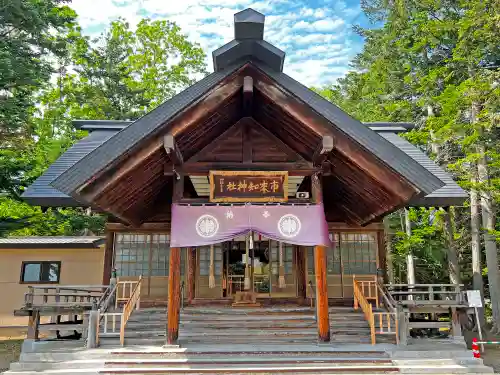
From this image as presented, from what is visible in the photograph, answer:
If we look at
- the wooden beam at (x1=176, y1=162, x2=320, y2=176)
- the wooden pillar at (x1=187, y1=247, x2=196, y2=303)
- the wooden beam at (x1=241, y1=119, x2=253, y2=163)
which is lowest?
the wooden pillar at (x1=187, y1=247, x2=196, y2=303)

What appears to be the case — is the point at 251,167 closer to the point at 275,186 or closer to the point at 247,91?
the point at 275,186

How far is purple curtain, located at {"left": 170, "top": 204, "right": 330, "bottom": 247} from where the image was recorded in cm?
797

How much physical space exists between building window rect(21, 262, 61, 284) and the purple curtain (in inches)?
421

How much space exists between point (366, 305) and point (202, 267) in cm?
569

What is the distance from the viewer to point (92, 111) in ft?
87.0

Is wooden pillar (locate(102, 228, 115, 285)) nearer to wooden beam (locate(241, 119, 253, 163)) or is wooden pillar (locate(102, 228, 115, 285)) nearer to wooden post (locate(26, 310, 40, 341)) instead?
wooden post (locate(26, 310, 40, 341))

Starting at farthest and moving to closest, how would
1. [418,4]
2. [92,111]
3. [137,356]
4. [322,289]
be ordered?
[92,111] < [418,4] < [322,289] < [137,356]

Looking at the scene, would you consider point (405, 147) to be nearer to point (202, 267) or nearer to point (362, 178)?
point (362, 178)

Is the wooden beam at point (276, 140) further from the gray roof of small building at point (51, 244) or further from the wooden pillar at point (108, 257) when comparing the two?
the gray roof of small building at point (51, 244)

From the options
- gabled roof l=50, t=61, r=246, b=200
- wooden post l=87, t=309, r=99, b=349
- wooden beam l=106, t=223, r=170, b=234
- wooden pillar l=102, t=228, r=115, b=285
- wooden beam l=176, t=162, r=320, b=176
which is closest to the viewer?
gabled roof l=50, t=61, r=246, b=200

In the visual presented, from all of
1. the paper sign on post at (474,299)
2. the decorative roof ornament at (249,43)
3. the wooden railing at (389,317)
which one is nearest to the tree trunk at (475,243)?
the paper sign on post at (474,299)

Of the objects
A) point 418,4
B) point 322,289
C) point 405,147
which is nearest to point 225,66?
point 322,289

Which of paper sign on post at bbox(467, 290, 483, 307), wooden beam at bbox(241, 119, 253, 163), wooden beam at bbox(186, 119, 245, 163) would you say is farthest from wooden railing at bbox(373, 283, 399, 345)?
wooden beam at bbox(186, 119, 245, 163)

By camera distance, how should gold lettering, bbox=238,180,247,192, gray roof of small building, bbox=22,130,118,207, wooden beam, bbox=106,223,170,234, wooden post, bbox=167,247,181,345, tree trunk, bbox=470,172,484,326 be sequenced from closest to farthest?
1. wooden post, bbox=167,247,181,345
2. gold lettering, bbox=238,180,247,192
3. gray roof of small building, bbox=22,130,118,207
4. wooden beam, bbox=106,223,170,234
5. tree trunk, bbox=470,172,484,326
